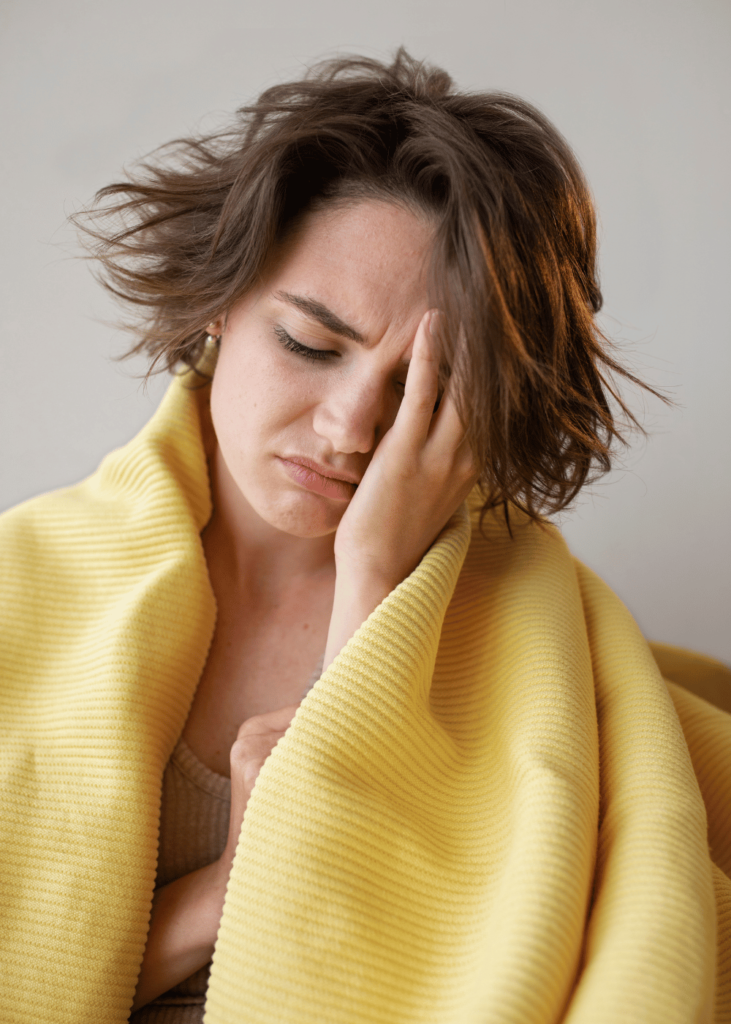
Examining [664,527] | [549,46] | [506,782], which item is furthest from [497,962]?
[549,46]

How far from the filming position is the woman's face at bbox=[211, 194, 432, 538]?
2.99ft

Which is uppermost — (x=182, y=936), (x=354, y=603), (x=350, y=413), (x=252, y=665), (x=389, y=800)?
(x=350, y=413)

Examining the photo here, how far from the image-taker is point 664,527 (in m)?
1.53

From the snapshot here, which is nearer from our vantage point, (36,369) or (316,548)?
(316,548)

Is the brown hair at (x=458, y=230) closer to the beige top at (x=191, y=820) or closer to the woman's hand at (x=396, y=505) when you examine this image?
the woman's hand at (x=396, y=505)

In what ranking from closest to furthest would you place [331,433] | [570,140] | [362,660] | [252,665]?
1. [362,660]
2. [331,433]
3. [252,665]
4. [570,140]

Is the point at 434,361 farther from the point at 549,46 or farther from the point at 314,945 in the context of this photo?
the point at 549,46

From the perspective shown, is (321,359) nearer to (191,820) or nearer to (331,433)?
(331,433)

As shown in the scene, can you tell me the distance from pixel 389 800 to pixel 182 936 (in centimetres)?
31

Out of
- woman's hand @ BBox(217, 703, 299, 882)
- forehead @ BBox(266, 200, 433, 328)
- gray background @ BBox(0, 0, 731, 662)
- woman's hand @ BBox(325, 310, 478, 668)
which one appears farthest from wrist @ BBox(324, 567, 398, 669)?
gray background @ BBox(0, 0, 731, 662)

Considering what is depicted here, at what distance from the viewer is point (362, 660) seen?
0.84 meters

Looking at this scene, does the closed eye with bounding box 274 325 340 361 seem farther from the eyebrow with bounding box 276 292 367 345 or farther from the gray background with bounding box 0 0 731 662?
the gray background with bounding box 0 0 731 662

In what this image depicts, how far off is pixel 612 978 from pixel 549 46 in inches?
58.3

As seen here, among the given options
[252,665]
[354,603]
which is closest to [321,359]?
[354,603]
